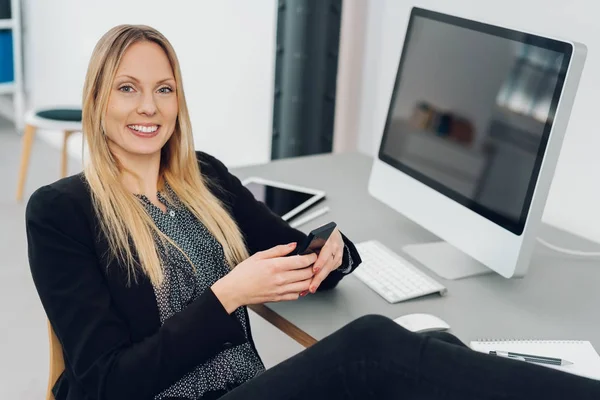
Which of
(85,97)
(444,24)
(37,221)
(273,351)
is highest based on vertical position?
(444,24)

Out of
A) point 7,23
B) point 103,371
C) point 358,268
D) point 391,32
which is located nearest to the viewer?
point 103,371

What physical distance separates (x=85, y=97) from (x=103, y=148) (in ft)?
0.31

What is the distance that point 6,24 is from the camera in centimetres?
463

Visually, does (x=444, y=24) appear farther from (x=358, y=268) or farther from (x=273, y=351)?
(x=273, y=351)

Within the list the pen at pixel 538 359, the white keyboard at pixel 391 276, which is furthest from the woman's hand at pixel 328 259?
the pen at pixel 538 359

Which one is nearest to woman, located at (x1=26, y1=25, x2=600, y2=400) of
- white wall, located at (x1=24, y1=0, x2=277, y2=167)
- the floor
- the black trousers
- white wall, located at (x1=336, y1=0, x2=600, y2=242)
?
Result: the black trousers

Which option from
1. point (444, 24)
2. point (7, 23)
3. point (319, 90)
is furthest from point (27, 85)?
point (444, 24)

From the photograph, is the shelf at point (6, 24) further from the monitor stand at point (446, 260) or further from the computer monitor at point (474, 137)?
the monitor stand at point (446, 260)

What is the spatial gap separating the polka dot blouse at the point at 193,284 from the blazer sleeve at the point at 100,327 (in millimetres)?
100

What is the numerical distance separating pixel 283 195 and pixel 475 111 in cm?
63

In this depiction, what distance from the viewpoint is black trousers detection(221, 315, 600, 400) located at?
1201 millimetres

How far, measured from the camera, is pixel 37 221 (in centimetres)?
137

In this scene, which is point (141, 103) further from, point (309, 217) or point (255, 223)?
point (309, 217)

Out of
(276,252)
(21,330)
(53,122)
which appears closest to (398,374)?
(276,252)
